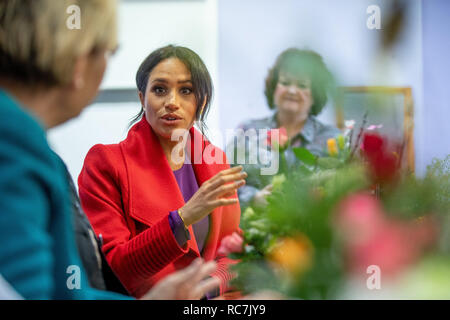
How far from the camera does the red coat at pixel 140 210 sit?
2.44ft

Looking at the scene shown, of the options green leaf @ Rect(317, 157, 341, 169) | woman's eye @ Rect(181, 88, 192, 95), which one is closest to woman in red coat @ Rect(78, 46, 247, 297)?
woman's eye @ Rect(181, 88, 192, 95)

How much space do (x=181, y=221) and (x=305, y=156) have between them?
22cm

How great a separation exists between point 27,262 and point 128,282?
30 centimetres

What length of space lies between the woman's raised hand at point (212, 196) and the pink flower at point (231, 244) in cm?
5

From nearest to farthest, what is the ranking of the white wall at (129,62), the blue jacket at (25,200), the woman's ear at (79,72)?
the blue jacket at (25,200)
the woman's ear at (79,72)
the white wall at (129,62)

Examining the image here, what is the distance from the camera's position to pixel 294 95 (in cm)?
82

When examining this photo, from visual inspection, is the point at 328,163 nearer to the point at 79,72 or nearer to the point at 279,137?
the point at 279,137

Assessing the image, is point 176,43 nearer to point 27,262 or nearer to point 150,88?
point 150,88

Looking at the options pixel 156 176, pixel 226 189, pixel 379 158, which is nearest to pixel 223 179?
pixel 226 189

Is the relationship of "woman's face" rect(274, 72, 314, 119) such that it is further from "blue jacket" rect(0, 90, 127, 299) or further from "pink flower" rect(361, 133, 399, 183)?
"blue jacket" rect(0, 90, 127, 299)

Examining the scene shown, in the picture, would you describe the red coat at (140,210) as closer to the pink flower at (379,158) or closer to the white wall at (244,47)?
the white wall at (244,47)

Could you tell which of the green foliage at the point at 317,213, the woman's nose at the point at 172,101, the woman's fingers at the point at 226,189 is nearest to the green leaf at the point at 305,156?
the green foliage at the point at 317,213
